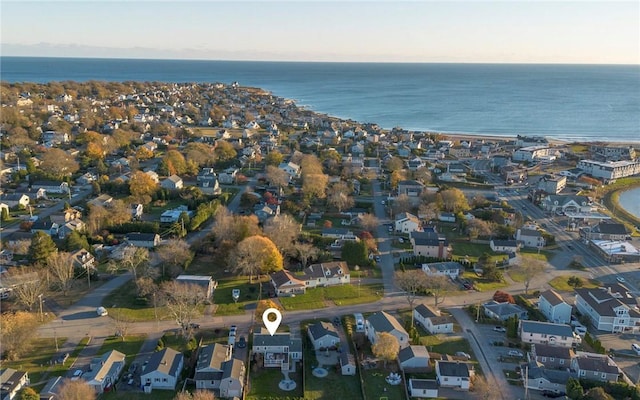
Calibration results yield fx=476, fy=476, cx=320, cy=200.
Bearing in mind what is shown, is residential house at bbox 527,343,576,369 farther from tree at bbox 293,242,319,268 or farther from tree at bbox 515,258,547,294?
tree at bbox 293,242,319,268

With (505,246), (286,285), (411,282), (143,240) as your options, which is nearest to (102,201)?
(143,240)

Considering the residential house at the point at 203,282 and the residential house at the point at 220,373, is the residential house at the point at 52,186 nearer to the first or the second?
the residential house at the point at 203,282

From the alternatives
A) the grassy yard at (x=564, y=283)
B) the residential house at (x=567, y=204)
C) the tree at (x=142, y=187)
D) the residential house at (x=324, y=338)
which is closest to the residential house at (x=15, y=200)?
the tree at (x=142, y=187)

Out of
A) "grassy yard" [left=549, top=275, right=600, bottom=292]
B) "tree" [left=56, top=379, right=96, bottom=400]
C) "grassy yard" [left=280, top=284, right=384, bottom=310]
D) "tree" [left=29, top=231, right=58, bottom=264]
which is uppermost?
"tree" [left=29, top=231, right=58, bottom=264]

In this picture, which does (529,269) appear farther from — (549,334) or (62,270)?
(62,270)

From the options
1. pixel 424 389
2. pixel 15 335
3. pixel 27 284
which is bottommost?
pixel 424 389

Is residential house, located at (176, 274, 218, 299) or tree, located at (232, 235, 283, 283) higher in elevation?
tree, located at (232, 235, 283, 283)

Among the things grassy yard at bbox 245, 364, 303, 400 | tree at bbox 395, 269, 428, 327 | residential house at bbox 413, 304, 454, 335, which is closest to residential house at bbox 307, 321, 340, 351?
grassy yard at bbox 245, 364, 303, 400
